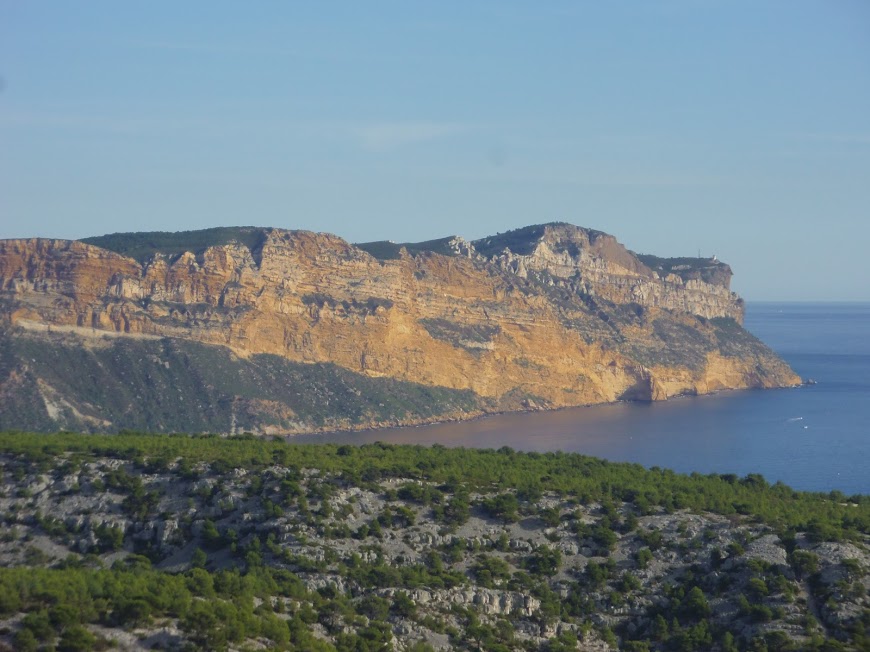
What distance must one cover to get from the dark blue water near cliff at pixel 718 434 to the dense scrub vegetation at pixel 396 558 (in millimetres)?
38182

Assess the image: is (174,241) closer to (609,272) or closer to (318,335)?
(318,335)

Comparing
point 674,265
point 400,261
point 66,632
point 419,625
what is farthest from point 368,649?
point 674,265

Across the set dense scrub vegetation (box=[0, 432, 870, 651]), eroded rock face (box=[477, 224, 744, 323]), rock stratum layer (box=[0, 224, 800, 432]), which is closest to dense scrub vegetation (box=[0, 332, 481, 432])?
rock stratum layer (box=[0, 224, 800, 432])

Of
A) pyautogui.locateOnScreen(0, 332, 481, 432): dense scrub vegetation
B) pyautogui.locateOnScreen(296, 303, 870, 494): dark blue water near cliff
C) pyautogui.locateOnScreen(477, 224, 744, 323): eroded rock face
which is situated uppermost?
pyautogui.locateOnScreen(477, 224, 744, 323): eroded rock face

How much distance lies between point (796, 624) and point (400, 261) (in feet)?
299

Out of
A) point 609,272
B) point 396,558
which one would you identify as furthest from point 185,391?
point 396,558

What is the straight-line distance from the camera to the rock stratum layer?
9894 cm

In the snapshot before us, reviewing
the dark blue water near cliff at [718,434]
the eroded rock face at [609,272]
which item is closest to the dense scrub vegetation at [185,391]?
the dark blue water near cliff at [718,434]

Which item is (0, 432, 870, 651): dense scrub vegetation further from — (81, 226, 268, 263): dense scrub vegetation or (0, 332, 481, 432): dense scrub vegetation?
(81, 226, 268, 263): dense scrub vegetation

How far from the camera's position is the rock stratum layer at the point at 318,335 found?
98938 millimetres

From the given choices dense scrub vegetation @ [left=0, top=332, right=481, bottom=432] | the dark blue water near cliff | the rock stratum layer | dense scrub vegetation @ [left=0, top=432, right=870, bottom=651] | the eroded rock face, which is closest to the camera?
dense scrub vegetation @ [left=0, top=432, right=870, bottom=651]

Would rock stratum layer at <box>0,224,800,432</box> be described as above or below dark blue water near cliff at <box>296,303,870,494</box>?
above

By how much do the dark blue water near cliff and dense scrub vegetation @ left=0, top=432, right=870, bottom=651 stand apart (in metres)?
38.2

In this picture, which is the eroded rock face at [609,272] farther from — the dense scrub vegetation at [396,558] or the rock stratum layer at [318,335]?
the dense scrub vegetation at [396,558]
